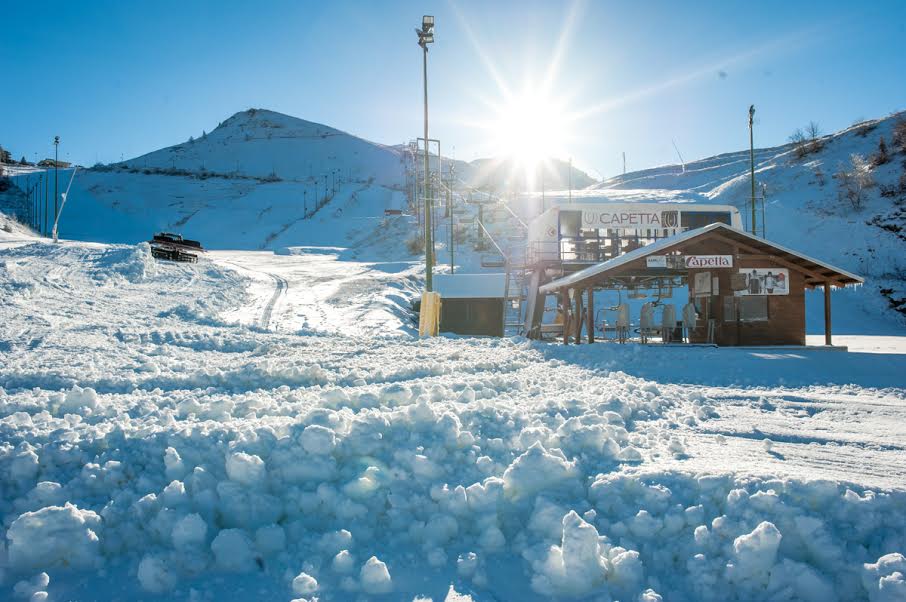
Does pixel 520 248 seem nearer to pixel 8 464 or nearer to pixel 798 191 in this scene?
pixel 798 191

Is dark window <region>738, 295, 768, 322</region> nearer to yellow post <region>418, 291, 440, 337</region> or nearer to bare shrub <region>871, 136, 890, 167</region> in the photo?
yellow post <region>418, 291, 440, 337</region>

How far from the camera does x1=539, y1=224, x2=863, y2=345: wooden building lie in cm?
1895

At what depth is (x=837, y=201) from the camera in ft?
168

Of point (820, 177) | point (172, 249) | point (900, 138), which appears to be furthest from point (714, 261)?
point (900, 138)

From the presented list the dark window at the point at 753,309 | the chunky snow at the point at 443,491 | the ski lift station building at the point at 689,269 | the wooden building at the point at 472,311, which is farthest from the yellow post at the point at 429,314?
the chunky snow at the point at 443,491

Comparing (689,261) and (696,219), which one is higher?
(696,219)

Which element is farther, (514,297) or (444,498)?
(514,297)

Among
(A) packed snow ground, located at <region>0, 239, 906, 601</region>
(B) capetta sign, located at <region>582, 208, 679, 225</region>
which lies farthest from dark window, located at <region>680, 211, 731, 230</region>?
(A) packed snow ground, located at <region>0, 239, 906, 601</region>

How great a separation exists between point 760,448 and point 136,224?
76963 mm

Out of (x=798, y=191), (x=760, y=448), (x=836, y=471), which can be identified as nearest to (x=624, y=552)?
(x=836, y=471)

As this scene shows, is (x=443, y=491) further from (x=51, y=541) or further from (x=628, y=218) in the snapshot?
(x=628, y=218)

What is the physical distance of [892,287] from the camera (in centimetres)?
3556

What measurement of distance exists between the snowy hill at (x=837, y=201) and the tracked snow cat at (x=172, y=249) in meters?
37.8

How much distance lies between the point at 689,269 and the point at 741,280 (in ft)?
5.46
